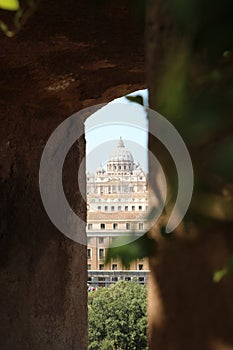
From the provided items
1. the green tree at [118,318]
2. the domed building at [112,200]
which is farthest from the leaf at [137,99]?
the domed building at [112,200]

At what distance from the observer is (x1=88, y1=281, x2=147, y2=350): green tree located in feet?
61.1

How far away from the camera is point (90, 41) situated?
2068 millimetres

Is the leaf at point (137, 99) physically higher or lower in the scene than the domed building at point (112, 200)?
lower

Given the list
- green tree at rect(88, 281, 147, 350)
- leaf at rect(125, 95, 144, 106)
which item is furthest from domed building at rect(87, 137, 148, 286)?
leaf at rect(125, 95, 144, 106)

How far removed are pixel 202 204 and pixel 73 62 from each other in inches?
72.7

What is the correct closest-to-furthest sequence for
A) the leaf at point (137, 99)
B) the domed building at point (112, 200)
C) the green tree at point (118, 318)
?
the leaf at point (137, 99) → the green tree at point (118, 318) → the domed building at point (112, 200)

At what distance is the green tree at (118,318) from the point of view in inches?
733

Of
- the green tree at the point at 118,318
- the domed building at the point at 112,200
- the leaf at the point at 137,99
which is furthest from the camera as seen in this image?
the domed building at the point at 112,200

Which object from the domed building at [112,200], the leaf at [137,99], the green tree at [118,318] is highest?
the domed building at [112,200]

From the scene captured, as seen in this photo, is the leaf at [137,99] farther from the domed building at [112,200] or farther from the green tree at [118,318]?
the domed building at [112,200]

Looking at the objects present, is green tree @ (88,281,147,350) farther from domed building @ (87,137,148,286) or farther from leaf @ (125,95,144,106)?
leaf @ (125,95,144,106)

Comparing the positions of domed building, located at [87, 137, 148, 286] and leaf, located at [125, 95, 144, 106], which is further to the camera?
domed building, located at [87, 137, 148, 286]

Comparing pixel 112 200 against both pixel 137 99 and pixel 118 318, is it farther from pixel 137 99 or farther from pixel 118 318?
pixel 137 99

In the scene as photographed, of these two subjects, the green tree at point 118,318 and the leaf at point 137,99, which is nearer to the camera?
the leaf at point 137,99
